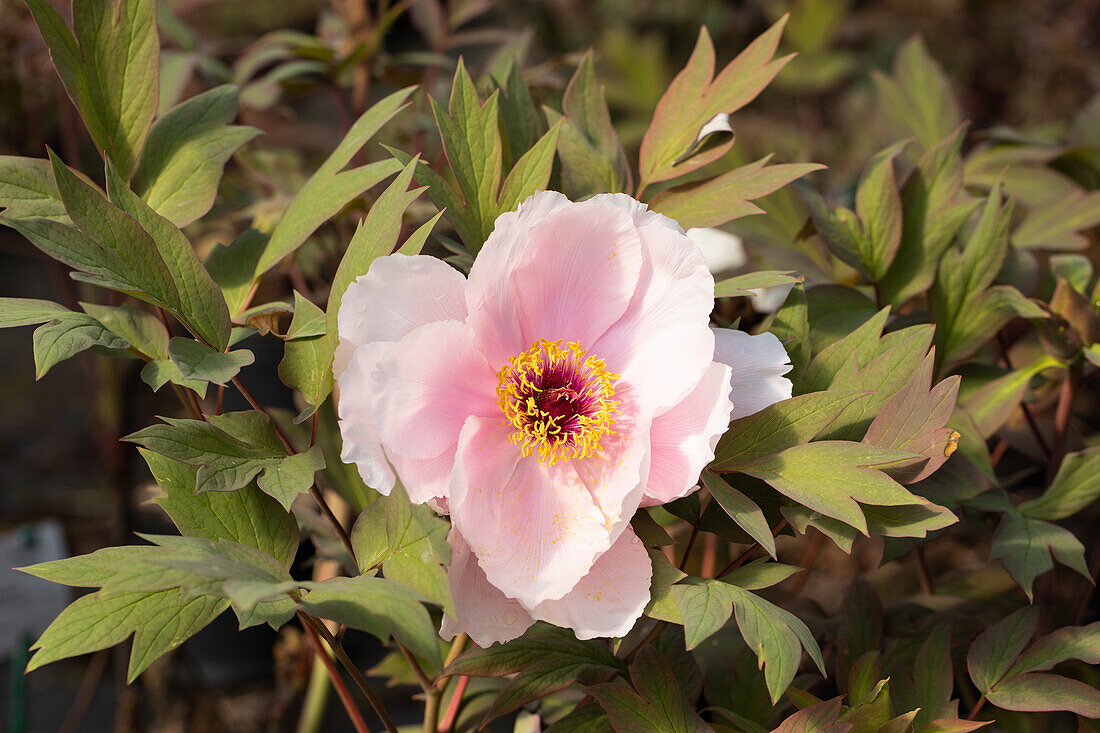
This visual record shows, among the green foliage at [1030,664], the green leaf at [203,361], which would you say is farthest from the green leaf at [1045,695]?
the green leaf at [203,361]

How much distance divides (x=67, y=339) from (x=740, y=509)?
9.5 inches

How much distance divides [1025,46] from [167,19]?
5.73ft

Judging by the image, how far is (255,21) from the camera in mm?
2117

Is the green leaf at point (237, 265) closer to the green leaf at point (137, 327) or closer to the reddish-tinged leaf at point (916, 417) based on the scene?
Result: the green leaf at point (137, 327)

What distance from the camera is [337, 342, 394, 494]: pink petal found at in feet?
0.95

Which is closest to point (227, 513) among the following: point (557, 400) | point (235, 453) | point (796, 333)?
point (235, 453)

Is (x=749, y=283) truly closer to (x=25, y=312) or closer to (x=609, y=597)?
(x=609, y=597)

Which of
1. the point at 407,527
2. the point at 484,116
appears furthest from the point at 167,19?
the point at 407,527

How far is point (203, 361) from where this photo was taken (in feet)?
1.04

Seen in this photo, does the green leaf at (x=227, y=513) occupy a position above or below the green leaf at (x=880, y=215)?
below

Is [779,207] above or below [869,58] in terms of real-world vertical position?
above

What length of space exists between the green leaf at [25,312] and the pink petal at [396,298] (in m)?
0.11

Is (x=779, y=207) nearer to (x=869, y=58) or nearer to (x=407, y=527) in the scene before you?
(x=407, y=527)

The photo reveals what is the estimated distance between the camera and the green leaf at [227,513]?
1.08 ft
